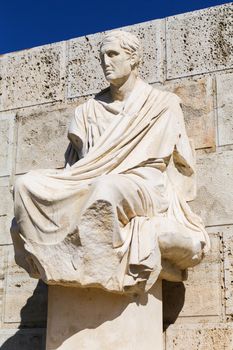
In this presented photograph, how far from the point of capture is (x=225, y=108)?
5859mm

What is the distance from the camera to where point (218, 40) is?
238 inches

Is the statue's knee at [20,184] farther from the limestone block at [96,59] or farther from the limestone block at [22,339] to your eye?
the limestone block at [96,59]

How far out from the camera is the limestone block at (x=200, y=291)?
17.8 ft

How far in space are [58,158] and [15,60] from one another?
1.06 meters

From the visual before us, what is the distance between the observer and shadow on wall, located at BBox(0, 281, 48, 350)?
591 cm

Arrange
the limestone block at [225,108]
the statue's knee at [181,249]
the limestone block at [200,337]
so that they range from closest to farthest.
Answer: the statue's knee at [181,249], the limestone block at [200,337], the limestone block at [225,108]

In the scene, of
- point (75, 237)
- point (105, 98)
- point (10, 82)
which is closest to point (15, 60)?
point (10, 82)

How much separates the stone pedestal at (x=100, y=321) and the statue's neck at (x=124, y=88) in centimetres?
141

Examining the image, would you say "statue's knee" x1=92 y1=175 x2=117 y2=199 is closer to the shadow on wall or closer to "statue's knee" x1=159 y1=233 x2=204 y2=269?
"statue's knee" x1=159 y1=233 x2=204 y2=269

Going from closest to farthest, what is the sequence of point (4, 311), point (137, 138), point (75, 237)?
point (75, 237) → point (137, 138) → point (4, 311)

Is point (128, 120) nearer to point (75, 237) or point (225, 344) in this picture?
point (75, 237)

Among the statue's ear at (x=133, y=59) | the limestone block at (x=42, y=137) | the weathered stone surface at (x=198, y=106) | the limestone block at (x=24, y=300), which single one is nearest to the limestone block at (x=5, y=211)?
the limestone block at (x=42, y=137)

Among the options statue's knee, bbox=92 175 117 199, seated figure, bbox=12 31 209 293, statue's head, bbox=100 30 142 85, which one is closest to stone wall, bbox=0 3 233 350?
seated figure, bbox=12 31 209 293

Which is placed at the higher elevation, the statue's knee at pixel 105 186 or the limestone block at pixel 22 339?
the statue's knee at pixel 105 186
